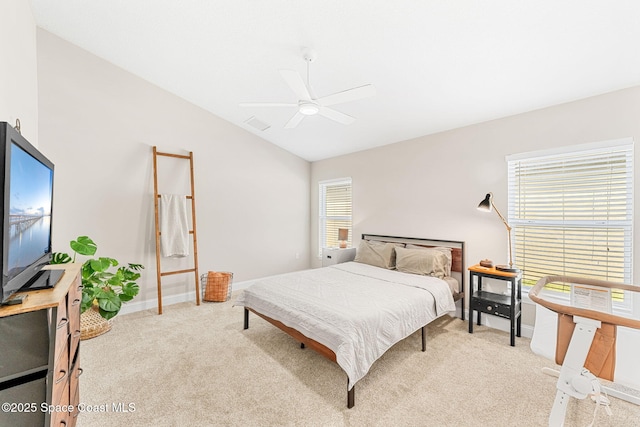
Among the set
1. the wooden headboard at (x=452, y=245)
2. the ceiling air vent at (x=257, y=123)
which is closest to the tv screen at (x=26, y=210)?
the ceiling air vent at (x=257, y=123)

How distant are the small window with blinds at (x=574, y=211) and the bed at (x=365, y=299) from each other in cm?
74

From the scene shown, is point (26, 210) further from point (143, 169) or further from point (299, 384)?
point (143, 169)

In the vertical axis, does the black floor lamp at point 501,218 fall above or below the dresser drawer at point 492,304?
above

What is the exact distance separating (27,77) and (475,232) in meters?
4.86

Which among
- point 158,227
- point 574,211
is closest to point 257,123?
point 158,227

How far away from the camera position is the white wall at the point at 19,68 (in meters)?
1.86

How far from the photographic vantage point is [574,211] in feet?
8.82

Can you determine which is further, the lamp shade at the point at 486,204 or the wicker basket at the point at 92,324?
the lamp shade at the point at 486,204

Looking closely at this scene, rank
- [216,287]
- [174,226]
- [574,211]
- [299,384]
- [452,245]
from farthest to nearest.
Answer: [216,287], [174,226], [452,245], [574,211], [299,384]

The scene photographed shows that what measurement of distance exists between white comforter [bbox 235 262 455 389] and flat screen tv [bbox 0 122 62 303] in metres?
1.56

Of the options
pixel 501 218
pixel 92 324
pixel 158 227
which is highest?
pixel 501 218

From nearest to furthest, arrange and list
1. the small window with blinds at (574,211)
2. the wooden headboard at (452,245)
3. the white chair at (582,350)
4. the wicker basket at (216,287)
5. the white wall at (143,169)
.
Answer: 1. the white chair at (582,350)
2. the small window with blinds at (574,211)
3. the white wall at (143,169)
4. the wooden headboard at (452,245)
5. the wicker basket at (216,287)

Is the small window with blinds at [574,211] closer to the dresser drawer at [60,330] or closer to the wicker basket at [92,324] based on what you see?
Result: the dresser drawer at [60,330]

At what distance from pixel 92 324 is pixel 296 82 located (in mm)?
3159
